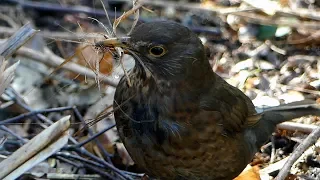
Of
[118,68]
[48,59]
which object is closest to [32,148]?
[118,68]

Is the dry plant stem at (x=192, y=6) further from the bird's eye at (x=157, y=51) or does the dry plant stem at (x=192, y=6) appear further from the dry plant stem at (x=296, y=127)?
the bird's eye at (x=157, y=51)

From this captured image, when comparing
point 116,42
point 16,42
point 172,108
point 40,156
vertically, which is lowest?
point 40,156

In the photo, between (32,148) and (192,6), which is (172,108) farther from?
(192,6)

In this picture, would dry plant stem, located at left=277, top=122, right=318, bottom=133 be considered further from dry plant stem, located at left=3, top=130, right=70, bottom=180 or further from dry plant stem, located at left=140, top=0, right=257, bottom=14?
dry plant stem, located at left=140, top=0, right=257, bottom=14

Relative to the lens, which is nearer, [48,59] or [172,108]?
[172,108]

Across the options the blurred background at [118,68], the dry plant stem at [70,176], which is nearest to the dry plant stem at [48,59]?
the blurred background at [118,68]

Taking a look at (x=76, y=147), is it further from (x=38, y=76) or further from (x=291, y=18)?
(x=291, y=18)

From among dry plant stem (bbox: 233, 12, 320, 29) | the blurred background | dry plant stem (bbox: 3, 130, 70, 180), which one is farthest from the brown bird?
dry plant stem (bbox: 233, 12, 320, 29)
